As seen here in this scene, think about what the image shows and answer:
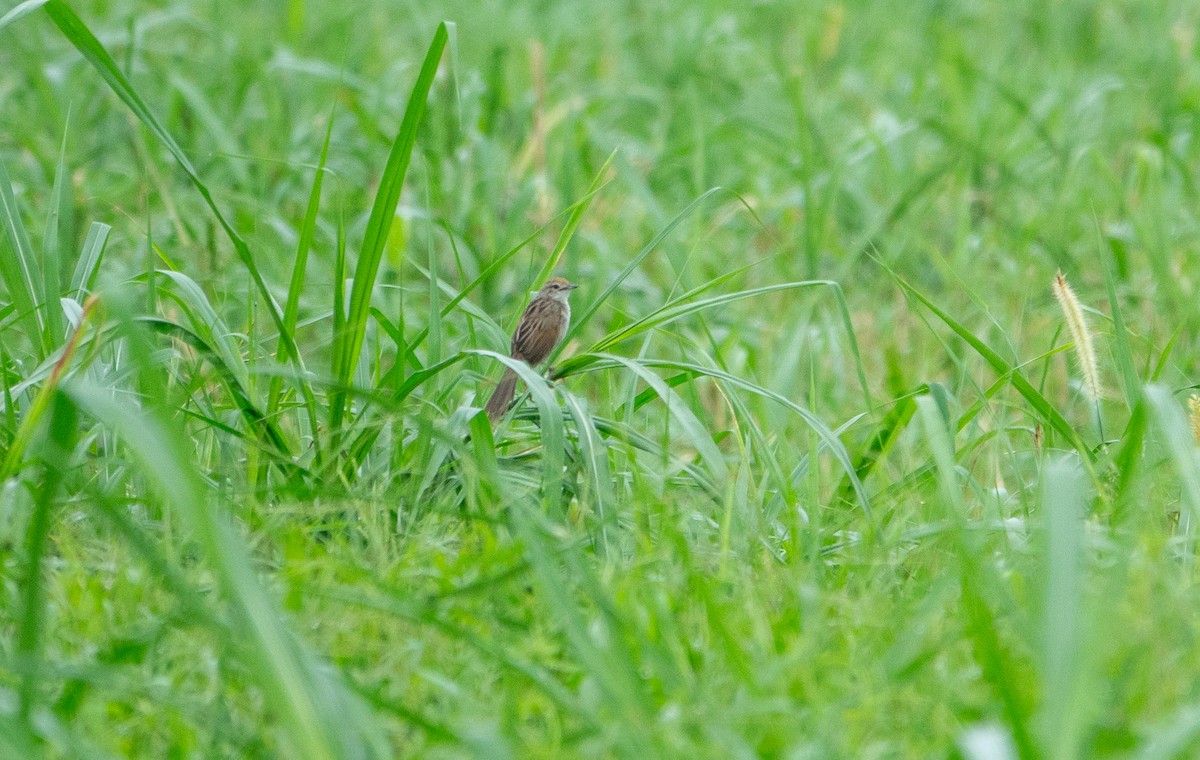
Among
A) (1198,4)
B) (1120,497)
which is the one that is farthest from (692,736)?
(1198,4)

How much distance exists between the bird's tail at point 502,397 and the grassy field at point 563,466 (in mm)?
61

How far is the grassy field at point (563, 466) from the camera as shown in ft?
6.23

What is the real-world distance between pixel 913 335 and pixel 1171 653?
323 cm

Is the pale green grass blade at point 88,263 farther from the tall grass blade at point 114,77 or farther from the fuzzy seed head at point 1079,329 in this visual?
the fuzzy seed head at point 1079,329

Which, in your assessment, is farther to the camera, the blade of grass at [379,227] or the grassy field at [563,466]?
the blade of grass at [379,227]

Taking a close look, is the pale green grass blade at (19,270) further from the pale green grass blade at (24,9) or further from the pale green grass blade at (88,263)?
the pale green grass blade at (24,9)

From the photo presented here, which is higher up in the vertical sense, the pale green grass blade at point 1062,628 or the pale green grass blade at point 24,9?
the pale green grass blade at point 24,9

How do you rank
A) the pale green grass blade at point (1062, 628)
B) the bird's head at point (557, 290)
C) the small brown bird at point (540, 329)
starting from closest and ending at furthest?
the pale green grass blade at point (1062, 628), the small brown bird at point (540, 329), the bird's head at point (557, 290)

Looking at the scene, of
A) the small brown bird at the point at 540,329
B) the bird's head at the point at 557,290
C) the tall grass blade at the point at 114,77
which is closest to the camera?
the tall grass blade at the point at 114,77

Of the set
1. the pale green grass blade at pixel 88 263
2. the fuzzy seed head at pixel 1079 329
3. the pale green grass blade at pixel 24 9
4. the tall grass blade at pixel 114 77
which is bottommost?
the fuzzy seed head at pixel 1079 329

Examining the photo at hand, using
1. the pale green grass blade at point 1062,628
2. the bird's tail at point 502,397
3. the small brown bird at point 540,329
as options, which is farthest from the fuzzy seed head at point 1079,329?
the small brown bird at point 540,329

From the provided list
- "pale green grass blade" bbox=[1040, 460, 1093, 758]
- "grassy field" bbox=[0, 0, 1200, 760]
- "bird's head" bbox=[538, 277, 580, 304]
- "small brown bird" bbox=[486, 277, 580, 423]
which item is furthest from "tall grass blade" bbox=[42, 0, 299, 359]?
"pale green grass blade" bbox=[1040, 460, 1093, 758]

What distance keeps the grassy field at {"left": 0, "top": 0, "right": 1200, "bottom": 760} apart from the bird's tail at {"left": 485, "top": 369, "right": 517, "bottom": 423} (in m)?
0.06

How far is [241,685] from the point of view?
209 cm
